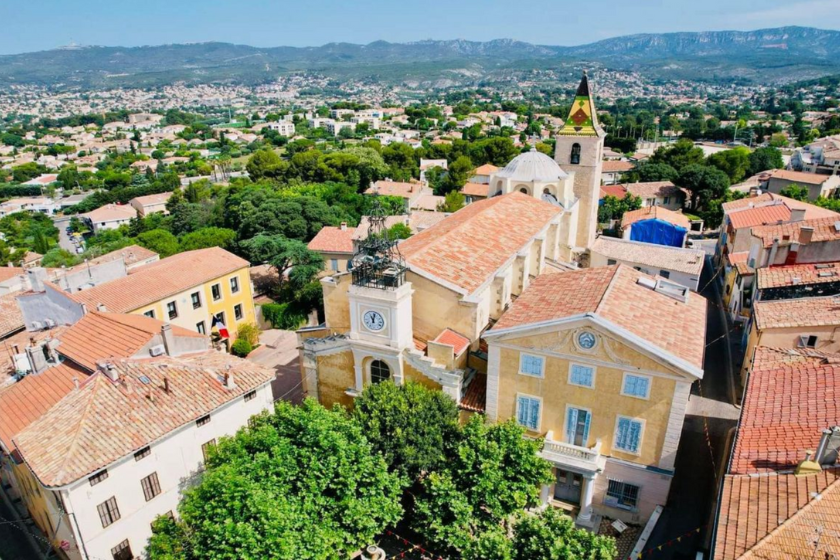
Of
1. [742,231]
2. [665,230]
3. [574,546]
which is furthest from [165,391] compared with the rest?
[665,230]

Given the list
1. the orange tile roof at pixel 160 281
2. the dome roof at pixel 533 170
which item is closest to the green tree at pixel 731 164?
the dome roof at pixel 533 170

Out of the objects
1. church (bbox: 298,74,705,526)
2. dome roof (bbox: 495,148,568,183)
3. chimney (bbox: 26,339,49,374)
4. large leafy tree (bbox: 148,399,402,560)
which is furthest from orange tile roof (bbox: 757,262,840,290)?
chimney (bbox: 26,339,49,374)

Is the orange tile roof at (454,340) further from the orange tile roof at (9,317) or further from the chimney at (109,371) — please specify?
the orange tile roof at (9,317)

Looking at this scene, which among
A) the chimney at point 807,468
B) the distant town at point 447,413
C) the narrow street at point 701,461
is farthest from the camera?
the narrow street at point 701,461

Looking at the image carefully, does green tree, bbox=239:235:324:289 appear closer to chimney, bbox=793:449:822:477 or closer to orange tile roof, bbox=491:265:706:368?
orange tile roof, bbox=491:265:706:368

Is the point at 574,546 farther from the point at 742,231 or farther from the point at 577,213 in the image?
the point at 742,231
